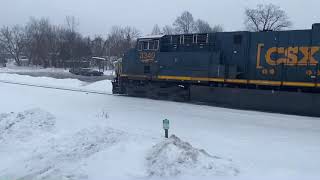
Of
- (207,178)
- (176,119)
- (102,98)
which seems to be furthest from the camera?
(102,98)

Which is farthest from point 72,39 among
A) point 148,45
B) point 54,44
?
point 148,45

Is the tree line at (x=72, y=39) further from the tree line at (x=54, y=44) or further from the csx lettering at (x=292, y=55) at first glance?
the csx lettering at (x=292, y=55)

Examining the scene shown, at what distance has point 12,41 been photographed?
4589 inches

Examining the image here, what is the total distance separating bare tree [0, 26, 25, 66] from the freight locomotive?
94409 mm

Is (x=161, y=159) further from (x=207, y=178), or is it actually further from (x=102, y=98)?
(x=102, y=98)

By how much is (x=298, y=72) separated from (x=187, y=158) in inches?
448

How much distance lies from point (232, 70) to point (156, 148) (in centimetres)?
1208

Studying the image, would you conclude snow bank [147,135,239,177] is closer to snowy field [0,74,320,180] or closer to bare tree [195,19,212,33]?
snowy field [0,74,320,180]

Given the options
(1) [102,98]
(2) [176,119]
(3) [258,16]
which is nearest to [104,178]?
(2) [176,119]

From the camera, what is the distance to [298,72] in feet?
59.8

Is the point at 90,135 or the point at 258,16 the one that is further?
the point at 258,16

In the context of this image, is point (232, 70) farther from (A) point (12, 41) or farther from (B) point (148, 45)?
(A) point (12, 41)

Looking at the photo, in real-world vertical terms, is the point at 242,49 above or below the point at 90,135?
above

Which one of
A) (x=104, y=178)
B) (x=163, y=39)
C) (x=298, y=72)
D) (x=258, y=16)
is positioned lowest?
(x=104, y=178)
